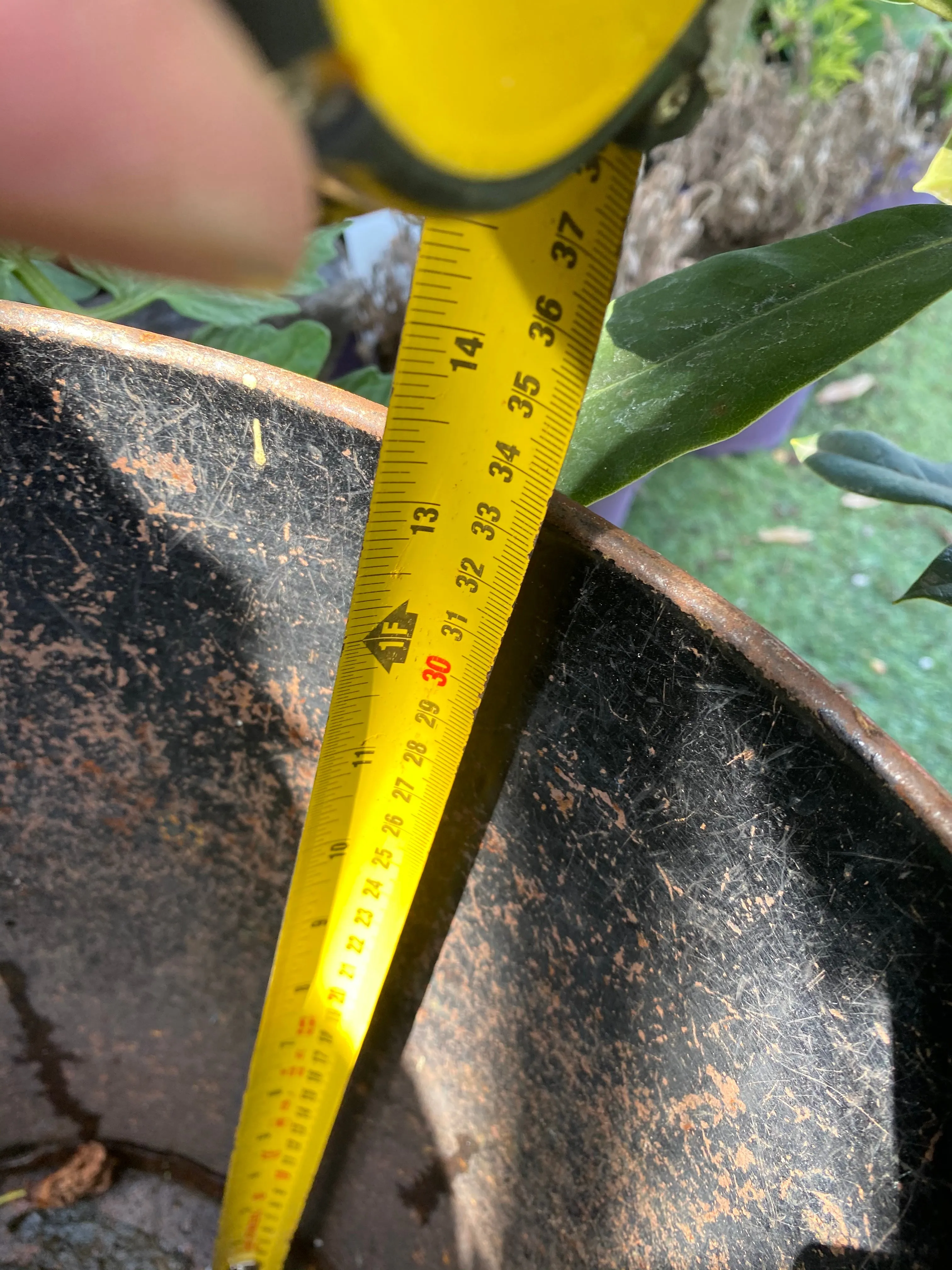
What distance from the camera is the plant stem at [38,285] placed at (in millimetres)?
722

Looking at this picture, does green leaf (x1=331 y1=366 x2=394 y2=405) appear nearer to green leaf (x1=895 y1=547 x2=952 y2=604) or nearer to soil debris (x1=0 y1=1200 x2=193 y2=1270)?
green leaf (x1=895 y1=547 x2=952 y2=604)

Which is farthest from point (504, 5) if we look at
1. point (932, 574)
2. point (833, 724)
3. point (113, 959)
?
point (113, 959)

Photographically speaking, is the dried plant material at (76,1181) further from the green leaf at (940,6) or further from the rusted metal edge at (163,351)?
the green leaf at (940,6)

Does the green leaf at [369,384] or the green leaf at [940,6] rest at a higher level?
the green leaf at [940,6]

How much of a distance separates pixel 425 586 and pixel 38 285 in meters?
0.54

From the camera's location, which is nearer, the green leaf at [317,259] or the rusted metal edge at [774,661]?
the rusted metal edge at [774,661]

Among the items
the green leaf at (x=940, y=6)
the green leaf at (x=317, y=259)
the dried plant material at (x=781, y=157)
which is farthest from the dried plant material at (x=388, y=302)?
the green leaf at (x=940, y=6)

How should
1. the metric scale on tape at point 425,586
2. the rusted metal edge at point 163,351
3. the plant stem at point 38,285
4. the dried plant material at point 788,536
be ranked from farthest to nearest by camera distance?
the dried plant material at point 788,536 → the plant stem at point 38,285 → the rusted metal edge at point 163,351 → the metric scale on tape at point 425,586

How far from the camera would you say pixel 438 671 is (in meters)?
0.44

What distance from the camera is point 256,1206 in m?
0.60

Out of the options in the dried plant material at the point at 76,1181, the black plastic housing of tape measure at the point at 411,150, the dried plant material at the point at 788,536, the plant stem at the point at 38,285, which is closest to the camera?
the black plastic housing of tape measure at the point at 411,150

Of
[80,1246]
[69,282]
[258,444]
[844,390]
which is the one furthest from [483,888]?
[844,390]

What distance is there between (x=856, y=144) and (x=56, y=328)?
161 cm

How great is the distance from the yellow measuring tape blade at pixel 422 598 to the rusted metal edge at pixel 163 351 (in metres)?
0.10
